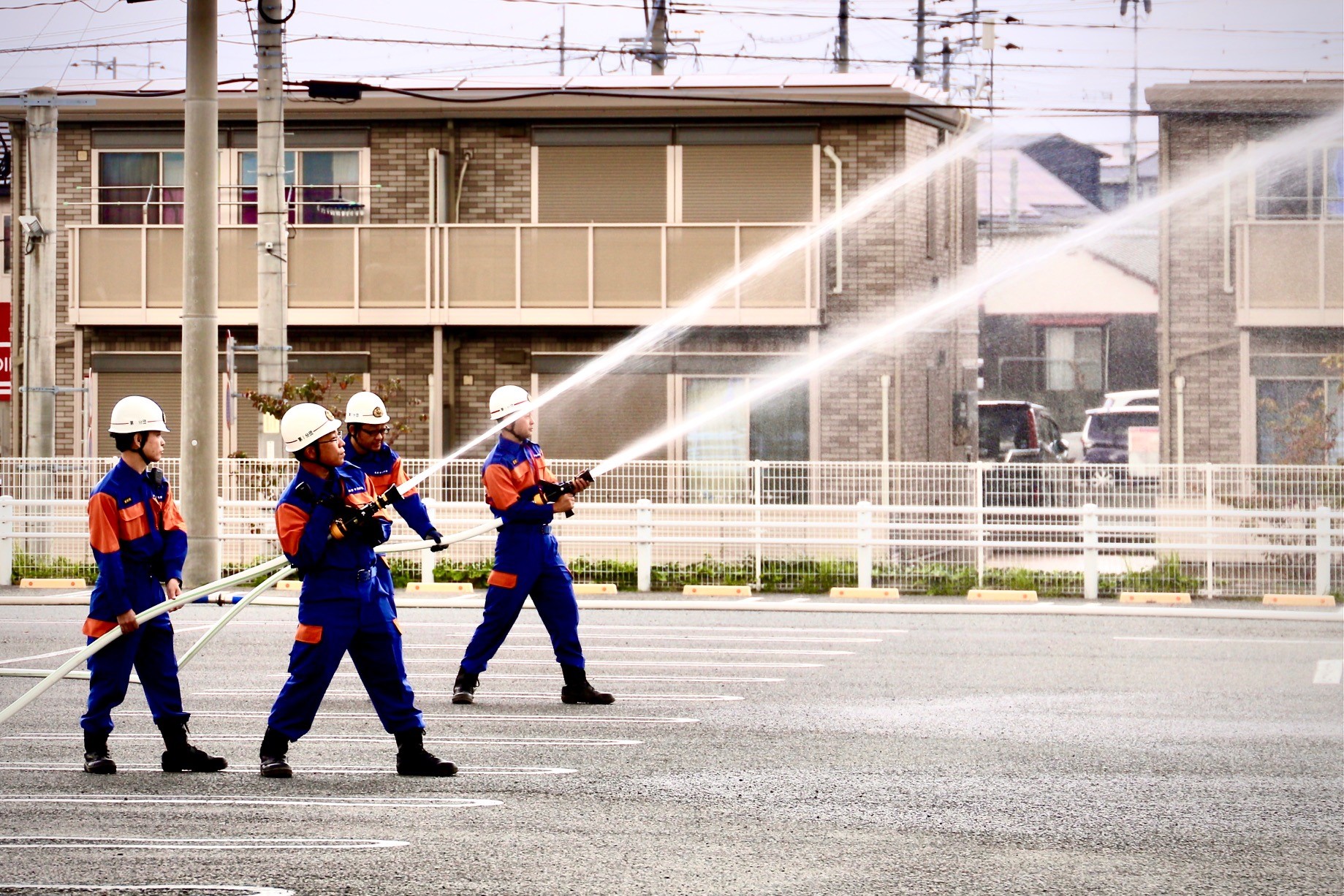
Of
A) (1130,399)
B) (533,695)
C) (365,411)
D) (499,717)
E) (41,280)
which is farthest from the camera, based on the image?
(1130,399)

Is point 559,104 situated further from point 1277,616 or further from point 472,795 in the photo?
point 472,795

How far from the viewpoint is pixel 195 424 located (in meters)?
16.7

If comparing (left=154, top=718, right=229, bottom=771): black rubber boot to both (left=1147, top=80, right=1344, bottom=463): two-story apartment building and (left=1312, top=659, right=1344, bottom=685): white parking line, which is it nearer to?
(left=1312, top=659, right=1344, bottom=685): white parking line

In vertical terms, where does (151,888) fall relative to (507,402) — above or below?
below

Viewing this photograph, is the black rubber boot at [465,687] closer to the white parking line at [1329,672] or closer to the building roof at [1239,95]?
the white parking line at [1329,672]

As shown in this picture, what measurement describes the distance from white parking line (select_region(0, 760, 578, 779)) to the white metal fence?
1014 cm

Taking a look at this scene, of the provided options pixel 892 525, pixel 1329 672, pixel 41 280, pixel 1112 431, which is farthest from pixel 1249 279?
pixel 41 280

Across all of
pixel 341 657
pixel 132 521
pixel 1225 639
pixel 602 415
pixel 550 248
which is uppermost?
pixel 550 248

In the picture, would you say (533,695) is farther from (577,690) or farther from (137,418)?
(137,418)

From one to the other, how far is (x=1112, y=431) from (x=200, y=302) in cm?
2600

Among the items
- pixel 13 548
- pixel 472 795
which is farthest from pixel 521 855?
pixel 13 548

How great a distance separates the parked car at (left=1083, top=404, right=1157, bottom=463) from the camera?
1452 inches

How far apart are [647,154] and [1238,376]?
9026mm

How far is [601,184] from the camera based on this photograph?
80.3 feet
